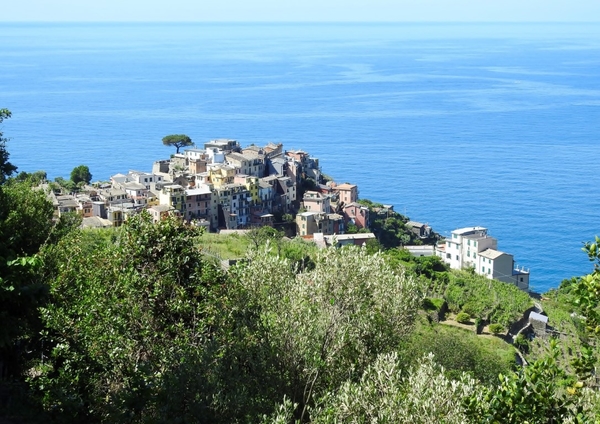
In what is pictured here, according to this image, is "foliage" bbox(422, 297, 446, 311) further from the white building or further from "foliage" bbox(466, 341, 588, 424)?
"foliage" bbox(466, 341, 588, 424)

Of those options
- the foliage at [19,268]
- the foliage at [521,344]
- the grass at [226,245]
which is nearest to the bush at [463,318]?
the foliage at [521,344]

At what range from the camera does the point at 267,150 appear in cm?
6012

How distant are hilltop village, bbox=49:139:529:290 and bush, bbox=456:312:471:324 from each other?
17.3 metres

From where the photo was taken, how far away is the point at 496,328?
25.1 m

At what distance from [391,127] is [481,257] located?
52003 mm

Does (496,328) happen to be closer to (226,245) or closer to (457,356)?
(457,356)

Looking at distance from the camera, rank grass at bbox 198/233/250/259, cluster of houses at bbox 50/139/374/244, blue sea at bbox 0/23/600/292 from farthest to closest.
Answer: blue sea at bbox 0/23/600/292 → cluster of houses at bbox 50/139/374/244 → grass at bbox 198/233/250/259

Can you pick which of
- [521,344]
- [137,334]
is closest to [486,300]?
[521,344]

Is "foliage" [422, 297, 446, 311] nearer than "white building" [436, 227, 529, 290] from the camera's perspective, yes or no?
Yes

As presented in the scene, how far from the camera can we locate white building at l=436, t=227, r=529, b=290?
42.7m

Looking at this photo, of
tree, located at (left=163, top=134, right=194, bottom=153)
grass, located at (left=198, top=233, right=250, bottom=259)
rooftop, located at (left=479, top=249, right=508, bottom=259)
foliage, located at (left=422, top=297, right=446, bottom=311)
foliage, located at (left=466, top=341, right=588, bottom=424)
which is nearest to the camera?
foliage, located at (left=466, top=341, right=588, bottom=424)

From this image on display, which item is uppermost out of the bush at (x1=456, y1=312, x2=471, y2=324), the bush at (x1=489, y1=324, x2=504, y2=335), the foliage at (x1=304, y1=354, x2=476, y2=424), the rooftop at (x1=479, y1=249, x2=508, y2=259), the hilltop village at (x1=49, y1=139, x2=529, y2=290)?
the hilltop village at (x1=49, y1=139, x2=529, y2=290)

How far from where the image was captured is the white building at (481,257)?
42688 millimetres

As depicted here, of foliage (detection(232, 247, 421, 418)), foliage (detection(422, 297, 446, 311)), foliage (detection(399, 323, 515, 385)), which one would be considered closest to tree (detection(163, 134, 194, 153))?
foliage (detection(422, 297, 446, 311))
